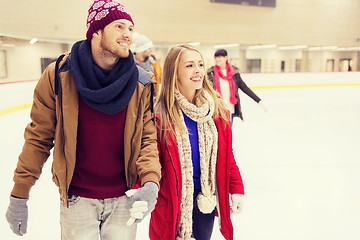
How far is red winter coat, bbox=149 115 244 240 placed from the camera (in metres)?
1.49

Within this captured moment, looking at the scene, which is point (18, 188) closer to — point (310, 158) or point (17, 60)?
point (310, 158)

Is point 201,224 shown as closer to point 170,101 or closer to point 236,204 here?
point 236,204

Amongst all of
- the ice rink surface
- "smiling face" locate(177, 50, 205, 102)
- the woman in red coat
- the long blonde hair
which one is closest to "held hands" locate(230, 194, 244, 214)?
the woman in red coat

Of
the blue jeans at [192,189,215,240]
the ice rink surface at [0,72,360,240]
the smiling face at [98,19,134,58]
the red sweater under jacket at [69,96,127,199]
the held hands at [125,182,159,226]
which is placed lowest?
the ice rink surface at [0,72,360,240]

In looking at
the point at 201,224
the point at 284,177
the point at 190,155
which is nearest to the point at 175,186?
the point at 190,155

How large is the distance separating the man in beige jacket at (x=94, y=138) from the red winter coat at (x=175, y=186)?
0.22 metres

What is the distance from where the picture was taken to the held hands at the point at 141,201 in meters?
1.15

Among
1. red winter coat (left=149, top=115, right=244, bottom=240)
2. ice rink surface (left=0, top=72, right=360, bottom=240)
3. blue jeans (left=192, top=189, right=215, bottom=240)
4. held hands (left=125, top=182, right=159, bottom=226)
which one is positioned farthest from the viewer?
ice rink surface (left=0, top=72, right=360, bottom=240)

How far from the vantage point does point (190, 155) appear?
1522 millimetres

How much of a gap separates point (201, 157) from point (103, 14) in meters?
0.73

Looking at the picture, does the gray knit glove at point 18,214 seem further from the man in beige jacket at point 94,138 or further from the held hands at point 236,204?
the held hands at point 236,204

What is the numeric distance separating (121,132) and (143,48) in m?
2.65

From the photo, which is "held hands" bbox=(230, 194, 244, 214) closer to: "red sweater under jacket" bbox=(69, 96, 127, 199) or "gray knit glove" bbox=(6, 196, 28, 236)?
"red sweater under jacket" bbox=(69, 96, 127, 199)

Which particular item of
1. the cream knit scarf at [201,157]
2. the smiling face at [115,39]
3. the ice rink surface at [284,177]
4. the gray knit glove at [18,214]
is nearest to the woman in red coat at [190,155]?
the cream knit scarf at [201,157]
